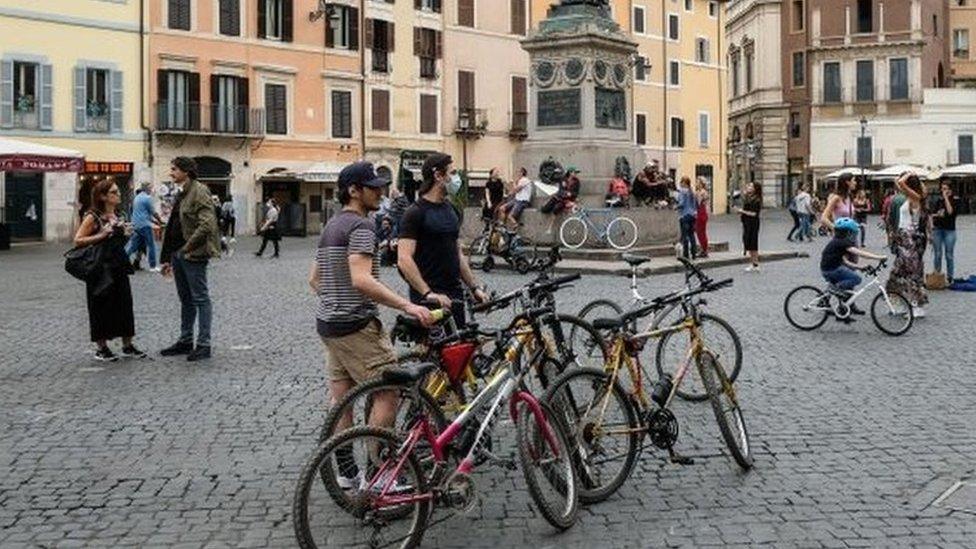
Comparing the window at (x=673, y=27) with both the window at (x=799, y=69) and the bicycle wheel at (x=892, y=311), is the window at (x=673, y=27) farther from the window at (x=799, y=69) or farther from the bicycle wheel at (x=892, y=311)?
the bicycle wheel at (x=892, y=311)

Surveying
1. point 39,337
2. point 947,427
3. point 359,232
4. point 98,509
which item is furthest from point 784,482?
point 39,337

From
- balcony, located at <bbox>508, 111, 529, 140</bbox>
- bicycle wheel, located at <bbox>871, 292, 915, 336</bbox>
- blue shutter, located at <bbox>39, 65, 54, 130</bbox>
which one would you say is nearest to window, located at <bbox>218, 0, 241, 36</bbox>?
blue shutter, located at <bbox>39, 65, 54, 130</bbox>

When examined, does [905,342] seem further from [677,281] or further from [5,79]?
[5,79]

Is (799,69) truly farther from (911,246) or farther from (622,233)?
(911,246)

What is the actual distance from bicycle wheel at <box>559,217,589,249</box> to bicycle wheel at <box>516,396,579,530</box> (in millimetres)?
16352

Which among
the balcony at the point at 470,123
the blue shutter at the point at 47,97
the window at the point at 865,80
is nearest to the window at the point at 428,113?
the balcony at the point at 470,123

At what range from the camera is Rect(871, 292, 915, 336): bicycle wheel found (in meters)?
13.4

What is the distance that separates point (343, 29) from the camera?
160 feet

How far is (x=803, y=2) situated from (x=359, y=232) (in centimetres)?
7717

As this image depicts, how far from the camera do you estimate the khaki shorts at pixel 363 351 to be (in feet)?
21.0

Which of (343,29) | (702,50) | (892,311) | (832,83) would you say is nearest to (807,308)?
(892,311)

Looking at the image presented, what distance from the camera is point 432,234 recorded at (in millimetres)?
8141

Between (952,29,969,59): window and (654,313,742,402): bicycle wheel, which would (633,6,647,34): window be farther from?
(654,313,742,402): bicycle wheel

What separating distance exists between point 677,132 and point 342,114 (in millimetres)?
22996
